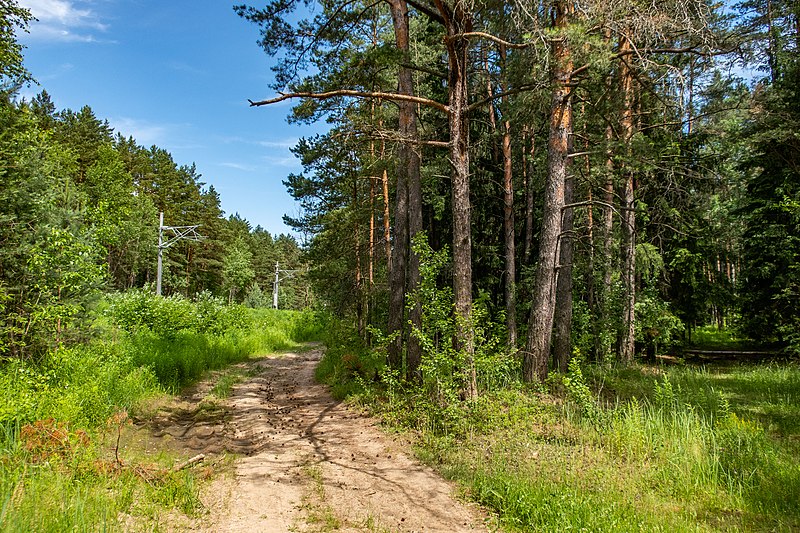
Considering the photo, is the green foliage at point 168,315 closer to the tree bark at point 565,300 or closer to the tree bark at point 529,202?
the tree bark at point 565,300

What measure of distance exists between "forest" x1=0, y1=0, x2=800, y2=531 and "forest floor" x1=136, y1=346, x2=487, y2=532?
1.06ft

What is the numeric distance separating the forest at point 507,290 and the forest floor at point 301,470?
323 mm

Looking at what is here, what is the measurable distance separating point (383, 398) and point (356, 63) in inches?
269

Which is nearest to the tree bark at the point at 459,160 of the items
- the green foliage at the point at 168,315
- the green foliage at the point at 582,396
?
the green foliage at the point at 582,396

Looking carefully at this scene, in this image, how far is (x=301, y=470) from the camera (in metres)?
5.57

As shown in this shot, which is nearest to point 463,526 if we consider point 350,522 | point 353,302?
point 350,522

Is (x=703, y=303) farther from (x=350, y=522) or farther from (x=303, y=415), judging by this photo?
(x=350, y=522)

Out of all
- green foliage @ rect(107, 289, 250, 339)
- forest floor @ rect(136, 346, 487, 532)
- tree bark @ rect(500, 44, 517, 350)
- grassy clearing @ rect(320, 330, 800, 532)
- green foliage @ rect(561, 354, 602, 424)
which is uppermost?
tree bark @ rect(500, 44, 517, 350)

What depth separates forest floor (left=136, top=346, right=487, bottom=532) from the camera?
416 centimetres

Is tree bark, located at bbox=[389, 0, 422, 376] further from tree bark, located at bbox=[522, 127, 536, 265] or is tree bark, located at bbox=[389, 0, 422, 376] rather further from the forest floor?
tree bark, located at bbox=[522, 127, 536, 265]

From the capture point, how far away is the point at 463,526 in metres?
4.05

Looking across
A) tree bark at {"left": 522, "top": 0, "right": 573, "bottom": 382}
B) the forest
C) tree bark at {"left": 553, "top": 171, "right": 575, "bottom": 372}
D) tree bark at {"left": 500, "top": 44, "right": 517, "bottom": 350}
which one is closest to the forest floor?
the forest

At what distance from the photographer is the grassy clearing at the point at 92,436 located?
11.8 ft

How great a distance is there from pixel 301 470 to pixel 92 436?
3016 millimetres
